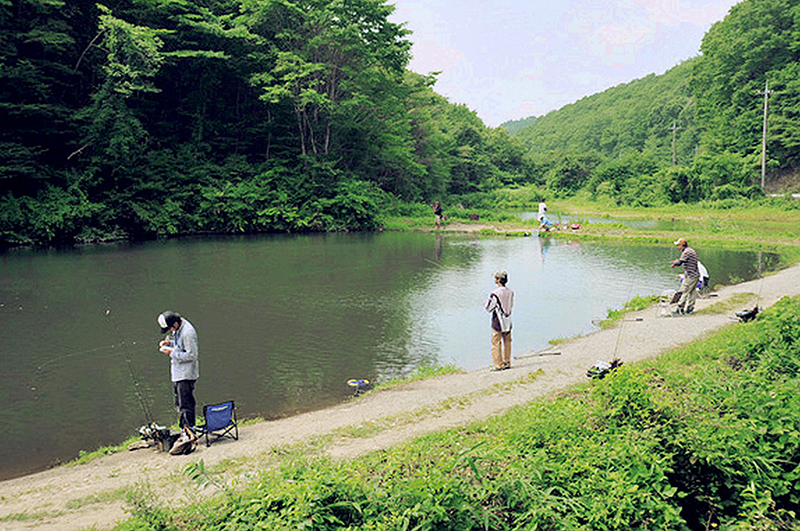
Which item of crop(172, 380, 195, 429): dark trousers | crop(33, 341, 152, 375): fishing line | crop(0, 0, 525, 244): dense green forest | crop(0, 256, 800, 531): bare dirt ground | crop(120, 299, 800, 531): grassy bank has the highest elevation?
crop(0, 0, 525, 244): dense green forest

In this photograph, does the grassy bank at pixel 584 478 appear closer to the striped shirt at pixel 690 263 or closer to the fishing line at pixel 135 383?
the fishing line at pixel 135 383

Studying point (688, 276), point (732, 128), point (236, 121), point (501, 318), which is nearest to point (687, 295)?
point (688, 276)

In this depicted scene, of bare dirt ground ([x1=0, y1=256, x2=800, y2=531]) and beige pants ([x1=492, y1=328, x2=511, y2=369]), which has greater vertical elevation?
beige pants ([x1=492, y1=328, x2=511, y2=369])

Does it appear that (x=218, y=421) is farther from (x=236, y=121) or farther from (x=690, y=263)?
(x=236, y=121)

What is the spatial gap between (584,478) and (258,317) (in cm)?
1130

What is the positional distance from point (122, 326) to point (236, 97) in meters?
31.8

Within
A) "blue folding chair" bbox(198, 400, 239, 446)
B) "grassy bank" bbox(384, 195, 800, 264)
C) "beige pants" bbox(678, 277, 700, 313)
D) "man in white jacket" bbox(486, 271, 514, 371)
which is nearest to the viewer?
"blue folding chair" bbox(198, 400, 239, 446)

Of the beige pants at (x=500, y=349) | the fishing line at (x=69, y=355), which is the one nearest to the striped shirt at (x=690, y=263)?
the beige pants at (x=500, y=349)

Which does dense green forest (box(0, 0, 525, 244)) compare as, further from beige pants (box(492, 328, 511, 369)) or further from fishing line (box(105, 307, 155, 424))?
beige pants (box(492, 328, 511, 369))

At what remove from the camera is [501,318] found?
32.9 feet

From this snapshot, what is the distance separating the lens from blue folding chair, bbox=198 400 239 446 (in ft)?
23.6

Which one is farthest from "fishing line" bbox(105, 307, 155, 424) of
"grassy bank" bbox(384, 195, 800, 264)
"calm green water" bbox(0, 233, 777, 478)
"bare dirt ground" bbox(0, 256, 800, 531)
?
"grassy bank" bbox(384, 195, 800, 264)

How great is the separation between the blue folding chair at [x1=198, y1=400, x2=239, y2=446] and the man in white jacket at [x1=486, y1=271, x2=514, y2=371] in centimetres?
487

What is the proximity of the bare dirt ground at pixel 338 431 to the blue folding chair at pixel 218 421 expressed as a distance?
5.6 inches
